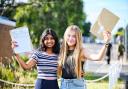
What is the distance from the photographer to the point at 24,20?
112 feet

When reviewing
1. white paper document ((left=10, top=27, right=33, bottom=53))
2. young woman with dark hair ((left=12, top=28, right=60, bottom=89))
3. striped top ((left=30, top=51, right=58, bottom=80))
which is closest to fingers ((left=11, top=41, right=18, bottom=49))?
white paper document ((left=10, top=27, right=33, bottom=53))

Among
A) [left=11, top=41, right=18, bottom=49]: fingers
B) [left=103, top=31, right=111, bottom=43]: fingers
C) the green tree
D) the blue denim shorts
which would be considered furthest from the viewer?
the green tree

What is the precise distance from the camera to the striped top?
5625 millimetres

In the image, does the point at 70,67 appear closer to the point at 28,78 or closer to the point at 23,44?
the point at 23,44

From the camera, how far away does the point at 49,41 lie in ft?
18.7

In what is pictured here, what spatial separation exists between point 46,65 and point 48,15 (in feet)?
109

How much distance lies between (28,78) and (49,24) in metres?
26.6

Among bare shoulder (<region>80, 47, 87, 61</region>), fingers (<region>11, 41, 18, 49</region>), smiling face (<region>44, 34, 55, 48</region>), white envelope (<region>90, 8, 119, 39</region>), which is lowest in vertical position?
bare shoulder (<region>80, 47, 87, 61</region>)

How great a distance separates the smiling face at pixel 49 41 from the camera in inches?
224

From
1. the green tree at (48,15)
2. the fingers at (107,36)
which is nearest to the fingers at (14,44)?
the fingers at (107,36)

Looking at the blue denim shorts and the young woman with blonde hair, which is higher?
the young woman with blonde hair

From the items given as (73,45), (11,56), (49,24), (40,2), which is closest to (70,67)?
(73,45)

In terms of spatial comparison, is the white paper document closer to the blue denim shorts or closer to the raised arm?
the blue denim shorts

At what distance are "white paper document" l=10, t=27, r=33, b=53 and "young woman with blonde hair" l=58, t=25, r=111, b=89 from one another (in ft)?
2.27
